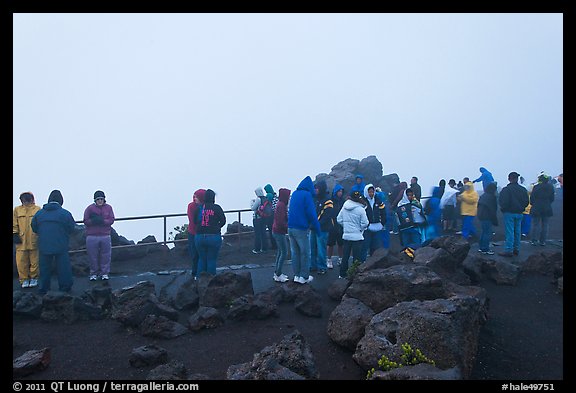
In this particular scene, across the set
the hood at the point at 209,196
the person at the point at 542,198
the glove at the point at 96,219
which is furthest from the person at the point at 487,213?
the glove at the point at 96,219

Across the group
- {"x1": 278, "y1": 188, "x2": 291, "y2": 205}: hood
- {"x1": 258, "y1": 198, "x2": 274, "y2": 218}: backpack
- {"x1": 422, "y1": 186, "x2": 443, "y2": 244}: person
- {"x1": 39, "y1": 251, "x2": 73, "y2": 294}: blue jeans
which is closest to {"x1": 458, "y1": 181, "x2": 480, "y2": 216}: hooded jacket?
{"x1": 422, "y1": 186, "x2": 443, "y2": 244}: person

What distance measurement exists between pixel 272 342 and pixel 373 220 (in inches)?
170

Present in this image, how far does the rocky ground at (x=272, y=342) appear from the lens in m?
4.84

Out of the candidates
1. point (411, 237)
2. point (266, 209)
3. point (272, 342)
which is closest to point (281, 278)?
point (272, 342)

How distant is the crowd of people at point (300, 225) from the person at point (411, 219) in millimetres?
25

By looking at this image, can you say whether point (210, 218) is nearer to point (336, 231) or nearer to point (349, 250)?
point (349, 250)

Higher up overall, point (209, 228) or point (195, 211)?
point (195, 211)

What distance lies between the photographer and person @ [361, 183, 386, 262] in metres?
9.02

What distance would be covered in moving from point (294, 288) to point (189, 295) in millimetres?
2037

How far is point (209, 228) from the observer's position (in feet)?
25.9

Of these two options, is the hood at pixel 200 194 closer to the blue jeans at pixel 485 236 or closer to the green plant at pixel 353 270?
the green plant at pixel 353 270
